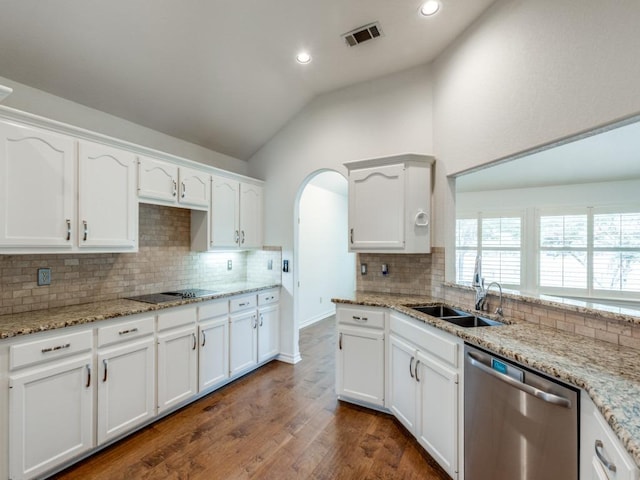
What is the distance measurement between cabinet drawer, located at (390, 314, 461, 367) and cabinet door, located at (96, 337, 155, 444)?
1988 millimetres

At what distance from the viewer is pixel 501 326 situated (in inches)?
75.1

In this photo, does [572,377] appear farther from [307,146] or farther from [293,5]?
[307,146]

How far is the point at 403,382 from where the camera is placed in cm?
239

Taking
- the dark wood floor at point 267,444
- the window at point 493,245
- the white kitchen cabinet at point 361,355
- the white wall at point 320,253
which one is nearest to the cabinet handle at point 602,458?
the dark wood floor at point 267,444

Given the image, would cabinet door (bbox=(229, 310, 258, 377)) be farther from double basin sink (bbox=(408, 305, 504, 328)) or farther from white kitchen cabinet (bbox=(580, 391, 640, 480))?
Answer: white kitchen cabinet (bbox=(580, 391, 640, 480))

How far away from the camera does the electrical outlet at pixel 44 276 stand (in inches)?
89.5

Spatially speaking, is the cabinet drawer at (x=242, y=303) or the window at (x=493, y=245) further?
the window at (x=493, y=245)

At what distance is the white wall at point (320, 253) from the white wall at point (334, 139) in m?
1.03

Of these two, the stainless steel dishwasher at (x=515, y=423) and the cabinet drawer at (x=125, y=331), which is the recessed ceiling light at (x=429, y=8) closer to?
the stainless steel dishwasher at (x=515, y=423)

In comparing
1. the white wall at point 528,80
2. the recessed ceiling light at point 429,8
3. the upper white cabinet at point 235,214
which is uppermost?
the recessed ceiling light at point 429,8

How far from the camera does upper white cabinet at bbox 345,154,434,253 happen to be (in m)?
2.86

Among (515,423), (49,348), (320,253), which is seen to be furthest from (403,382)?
(320,253)

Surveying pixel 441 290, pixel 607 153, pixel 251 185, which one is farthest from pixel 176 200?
pixel 607 153

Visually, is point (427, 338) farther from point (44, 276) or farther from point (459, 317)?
point (44, 276)
